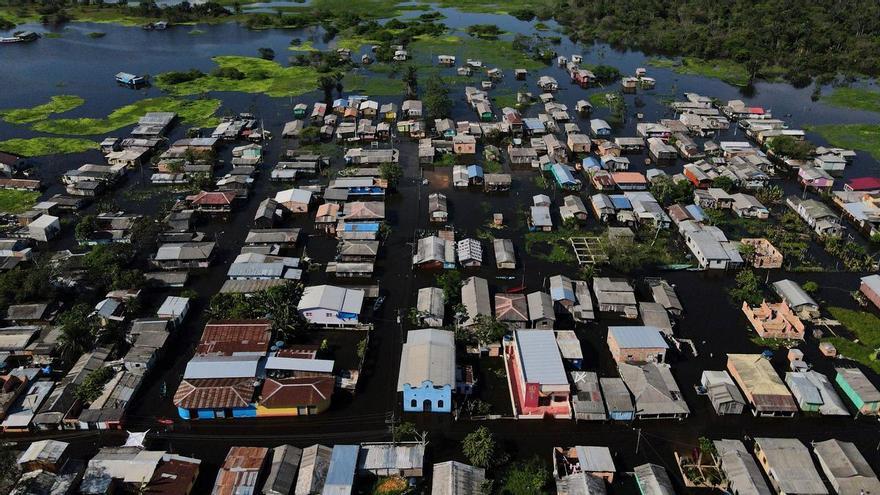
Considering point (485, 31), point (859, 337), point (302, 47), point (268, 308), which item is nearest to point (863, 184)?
point (859, 337)

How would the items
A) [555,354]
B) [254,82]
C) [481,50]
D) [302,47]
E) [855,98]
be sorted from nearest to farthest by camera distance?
[555,354], [855,98], [254,82], [481,50], [302,47]

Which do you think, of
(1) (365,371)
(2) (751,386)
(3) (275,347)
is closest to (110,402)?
(3) (275,347)

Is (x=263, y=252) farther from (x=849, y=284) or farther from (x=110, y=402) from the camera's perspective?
(x=849, y=284)

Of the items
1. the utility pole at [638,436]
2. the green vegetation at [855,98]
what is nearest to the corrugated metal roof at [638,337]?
the utility pole at [638,436]

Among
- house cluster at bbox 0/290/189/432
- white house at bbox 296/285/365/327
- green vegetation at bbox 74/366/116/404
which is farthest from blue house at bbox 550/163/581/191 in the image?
green vegetation at bbox 74/366/116/404

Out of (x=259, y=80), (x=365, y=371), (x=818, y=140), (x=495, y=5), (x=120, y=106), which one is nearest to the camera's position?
(x=365, y=371)

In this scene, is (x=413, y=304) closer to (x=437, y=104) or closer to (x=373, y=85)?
(x=437, y=104)

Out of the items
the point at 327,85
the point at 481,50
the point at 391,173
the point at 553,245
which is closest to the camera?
the point at 553,245
